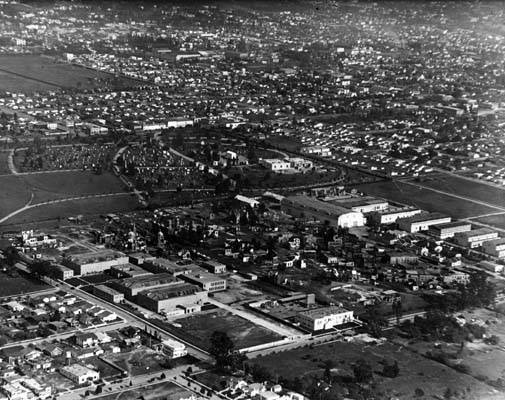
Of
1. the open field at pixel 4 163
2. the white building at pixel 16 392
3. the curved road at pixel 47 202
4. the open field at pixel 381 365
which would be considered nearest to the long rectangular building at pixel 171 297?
the open field at pixel 381 365

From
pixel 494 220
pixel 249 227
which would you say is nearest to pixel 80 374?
pixel 249 227

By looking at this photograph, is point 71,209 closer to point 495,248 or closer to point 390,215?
point 390,215

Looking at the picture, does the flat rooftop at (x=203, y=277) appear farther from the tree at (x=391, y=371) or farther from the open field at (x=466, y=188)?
the open field at (x=466, y=188)

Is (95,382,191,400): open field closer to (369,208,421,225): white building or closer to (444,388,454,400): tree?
(444,388,454,400): tree

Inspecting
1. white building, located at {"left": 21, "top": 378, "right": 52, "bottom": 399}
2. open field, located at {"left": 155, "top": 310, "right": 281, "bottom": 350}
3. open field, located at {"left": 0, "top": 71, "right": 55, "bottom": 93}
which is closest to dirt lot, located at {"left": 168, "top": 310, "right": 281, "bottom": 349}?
open field, located at {"left": 155, "top": 310, "right": 281, "bottom": 350}

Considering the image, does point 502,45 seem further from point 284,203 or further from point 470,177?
point 284,203

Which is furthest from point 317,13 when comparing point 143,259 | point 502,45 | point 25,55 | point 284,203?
point 143,259
